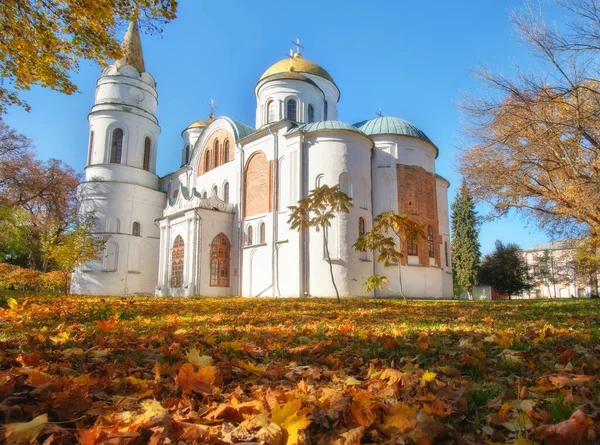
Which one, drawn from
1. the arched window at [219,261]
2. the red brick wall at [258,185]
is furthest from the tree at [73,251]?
the red brick wall at [258,185]

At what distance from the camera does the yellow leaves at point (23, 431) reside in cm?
169

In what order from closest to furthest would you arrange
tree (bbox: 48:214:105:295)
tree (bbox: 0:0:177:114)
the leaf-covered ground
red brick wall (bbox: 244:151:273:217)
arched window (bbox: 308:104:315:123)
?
the leaf-covered ground < tree (bbox: 0:0:177:114) < tree (bbox: 48:214:105:295) < red brick wall (bbox: 244:151:273:217) < arched window (bbox: 308:104:315:123)

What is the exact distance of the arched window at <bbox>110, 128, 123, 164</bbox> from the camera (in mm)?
32062

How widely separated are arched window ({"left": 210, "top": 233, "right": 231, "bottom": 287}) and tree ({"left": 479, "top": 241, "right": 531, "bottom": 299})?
88.3ft

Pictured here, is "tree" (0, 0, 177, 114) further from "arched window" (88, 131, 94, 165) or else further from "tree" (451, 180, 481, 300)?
"tree" (451, 180, 481, 300)

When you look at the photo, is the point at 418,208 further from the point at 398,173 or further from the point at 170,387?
the point at 170,387

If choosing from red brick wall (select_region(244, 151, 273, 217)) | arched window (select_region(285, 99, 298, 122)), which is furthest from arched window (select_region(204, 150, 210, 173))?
arched window (select_region(285, 99, 298, 122))

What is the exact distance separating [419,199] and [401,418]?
84.3 ft

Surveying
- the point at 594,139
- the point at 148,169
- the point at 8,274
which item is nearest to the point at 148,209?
the point at 148,169

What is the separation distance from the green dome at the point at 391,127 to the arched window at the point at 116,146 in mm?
17802

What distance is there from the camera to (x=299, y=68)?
32.4m

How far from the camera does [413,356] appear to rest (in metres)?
3.79

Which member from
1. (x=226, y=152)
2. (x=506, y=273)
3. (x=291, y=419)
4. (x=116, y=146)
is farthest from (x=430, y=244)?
(x=291, y=419)

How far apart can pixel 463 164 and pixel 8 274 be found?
2739cm
